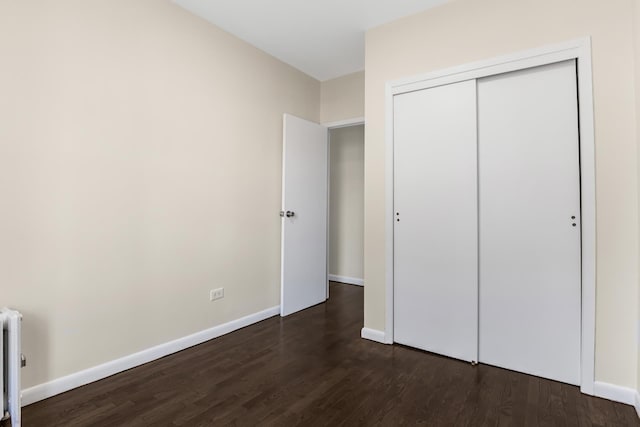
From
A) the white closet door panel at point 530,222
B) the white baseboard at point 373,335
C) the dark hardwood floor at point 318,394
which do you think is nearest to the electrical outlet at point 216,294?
the dark hardwood floor at point 318,394

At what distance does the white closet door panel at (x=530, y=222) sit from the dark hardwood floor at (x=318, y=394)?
0.21m

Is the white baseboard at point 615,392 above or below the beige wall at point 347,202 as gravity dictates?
below

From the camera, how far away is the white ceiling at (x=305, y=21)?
2.50m

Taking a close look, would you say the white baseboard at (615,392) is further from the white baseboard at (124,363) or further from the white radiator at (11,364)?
the white radiator at (11,364)

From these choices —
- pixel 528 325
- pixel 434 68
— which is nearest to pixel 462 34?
pixel 434 68

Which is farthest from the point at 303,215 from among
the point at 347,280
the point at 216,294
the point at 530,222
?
the point at 530,222

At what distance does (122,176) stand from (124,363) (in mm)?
1255

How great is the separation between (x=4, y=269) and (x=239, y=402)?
56.7 inches

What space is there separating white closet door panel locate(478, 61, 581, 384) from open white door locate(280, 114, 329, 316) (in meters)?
1.81

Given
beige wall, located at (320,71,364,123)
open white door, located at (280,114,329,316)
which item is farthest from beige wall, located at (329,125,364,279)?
open white door, located at (280,114,329,316)

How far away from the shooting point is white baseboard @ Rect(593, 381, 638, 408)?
1844 millimetres

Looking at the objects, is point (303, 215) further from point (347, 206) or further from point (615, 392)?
point (615, 392)

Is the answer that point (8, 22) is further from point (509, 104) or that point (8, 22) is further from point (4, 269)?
point (509, 104)

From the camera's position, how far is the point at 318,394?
6.40ft
